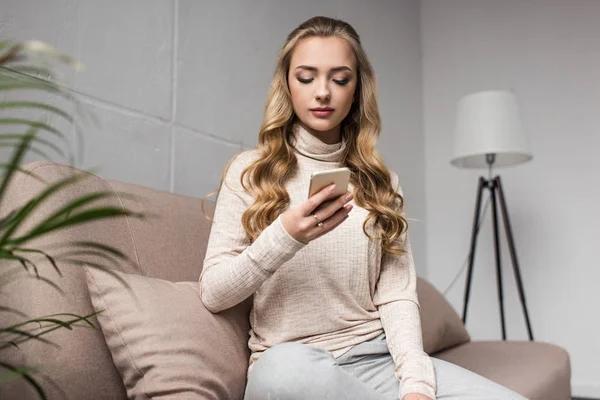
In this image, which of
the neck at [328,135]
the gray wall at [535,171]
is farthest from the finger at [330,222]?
the gray wall at [535,171]

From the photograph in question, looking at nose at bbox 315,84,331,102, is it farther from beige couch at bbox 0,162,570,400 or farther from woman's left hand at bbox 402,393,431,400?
woman's left hand at bbox 402,393,431,400

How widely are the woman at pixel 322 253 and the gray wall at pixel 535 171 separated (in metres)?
2.39

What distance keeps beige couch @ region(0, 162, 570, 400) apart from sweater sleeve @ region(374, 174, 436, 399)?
12.6 inches

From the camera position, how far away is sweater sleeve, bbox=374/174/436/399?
4.39ft

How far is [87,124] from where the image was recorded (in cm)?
185

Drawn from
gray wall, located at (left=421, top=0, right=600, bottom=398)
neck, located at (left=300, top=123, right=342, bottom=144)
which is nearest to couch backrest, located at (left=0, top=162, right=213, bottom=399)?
neck, located at (left=300, top=123, right=342, bottom=144)

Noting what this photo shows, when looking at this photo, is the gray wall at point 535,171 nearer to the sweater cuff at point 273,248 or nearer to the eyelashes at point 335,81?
the eyelashes at point 335,81

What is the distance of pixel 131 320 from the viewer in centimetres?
121

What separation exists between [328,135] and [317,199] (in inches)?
18.9

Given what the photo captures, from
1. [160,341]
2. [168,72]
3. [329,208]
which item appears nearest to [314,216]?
[329,208]

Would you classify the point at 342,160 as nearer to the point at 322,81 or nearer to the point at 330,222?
the point at 322,81

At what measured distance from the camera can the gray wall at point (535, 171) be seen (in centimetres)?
369

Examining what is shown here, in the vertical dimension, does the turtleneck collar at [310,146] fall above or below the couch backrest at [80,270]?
above

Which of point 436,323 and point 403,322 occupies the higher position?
point 403,322
